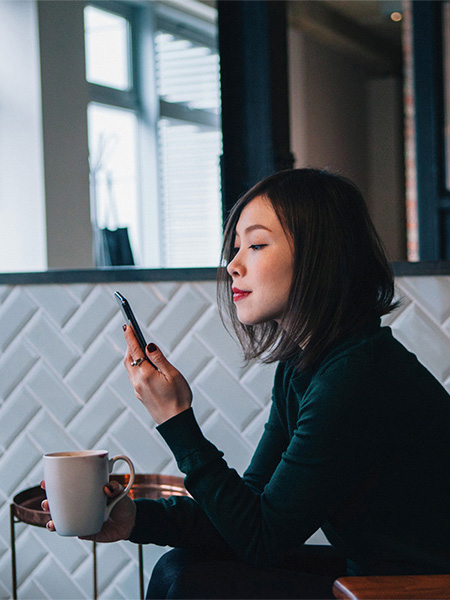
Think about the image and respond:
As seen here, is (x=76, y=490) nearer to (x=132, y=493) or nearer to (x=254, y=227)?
(x=254, y=227)

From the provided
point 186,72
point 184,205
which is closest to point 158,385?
point 184,205

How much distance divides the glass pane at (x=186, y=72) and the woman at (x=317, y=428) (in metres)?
4.54

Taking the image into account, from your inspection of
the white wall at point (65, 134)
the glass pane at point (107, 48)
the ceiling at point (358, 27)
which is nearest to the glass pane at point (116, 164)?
the glass pane at point (107, 48)

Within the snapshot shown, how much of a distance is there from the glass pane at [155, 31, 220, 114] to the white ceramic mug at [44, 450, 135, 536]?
15.4 feet

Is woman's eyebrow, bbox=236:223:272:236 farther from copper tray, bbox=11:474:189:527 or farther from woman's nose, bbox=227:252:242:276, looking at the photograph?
copper tray, bbox=11:474:189:527

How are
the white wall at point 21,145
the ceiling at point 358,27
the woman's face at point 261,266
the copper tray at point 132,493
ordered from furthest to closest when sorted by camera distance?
the ceiling at point 358,27, the white wall at point 21,145, the copper tray at point 132,493, the woman's face at point 261,266

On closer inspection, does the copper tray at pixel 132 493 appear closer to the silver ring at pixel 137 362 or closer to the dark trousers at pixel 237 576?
the dark trousers at pixel 237 576

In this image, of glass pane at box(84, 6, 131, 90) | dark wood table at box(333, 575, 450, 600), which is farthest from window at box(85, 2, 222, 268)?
dark wood table at box(333, 575, 450, 600)

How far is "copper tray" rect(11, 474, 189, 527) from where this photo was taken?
55.7 inches

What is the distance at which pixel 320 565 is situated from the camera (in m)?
1.29

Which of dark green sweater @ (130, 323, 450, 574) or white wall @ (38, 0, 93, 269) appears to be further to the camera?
white wall @ (38, 0, 93, 269)

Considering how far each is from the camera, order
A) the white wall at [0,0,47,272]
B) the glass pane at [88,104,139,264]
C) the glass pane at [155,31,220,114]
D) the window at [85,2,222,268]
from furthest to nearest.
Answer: the glass pane at [155,31,220,114] < the window at [85,2,222,268] < the glass pane at [88,104,139,264] < the white wall at [0,0,47,272]

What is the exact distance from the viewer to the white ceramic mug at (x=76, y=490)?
1.05 meters

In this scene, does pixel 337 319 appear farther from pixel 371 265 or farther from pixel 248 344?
pixel 248 344
